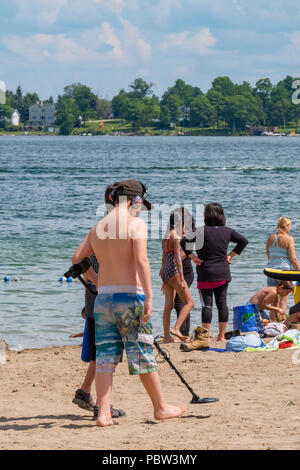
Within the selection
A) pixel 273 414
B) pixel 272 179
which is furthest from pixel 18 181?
pixel 273 414

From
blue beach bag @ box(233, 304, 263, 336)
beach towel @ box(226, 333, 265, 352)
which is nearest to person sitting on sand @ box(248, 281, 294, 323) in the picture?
blue beach bag @ box(233, 304, 263, 336)

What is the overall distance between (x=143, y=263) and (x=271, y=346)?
3636 mm

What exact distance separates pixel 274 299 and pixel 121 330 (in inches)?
196

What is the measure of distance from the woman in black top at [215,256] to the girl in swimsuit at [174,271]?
0.86 feet

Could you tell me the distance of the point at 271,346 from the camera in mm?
9008

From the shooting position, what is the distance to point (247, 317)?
975 cm

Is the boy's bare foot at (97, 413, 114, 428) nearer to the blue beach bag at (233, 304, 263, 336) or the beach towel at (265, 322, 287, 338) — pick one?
the blue beach bag at (233, 304, 263, 336)

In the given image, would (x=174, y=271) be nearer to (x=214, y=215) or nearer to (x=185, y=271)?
(x=185, y=271)

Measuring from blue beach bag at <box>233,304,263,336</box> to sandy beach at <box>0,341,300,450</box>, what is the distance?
0.83 metres

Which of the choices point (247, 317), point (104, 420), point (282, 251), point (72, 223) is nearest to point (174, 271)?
point (247, 317)

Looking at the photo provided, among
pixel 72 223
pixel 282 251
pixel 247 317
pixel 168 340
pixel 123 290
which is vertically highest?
pixel 123 290

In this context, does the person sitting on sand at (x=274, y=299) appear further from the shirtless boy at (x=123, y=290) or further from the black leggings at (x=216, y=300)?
the shirtless boy at (x=123, y=290)
